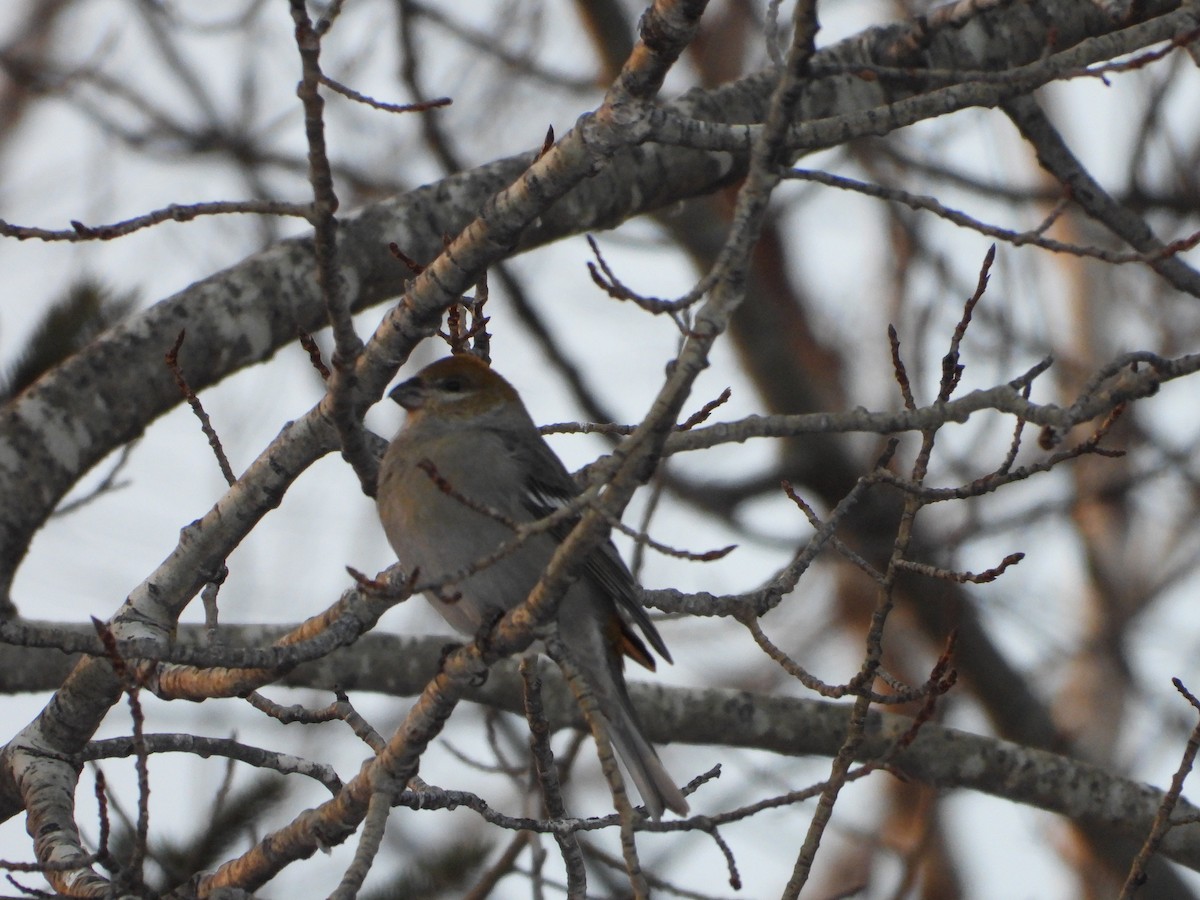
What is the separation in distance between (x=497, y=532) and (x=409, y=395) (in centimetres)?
105

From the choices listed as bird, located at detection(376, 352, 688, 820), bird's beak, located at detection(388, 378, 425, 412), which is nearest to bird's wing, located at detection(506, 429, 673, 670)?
bird, located at detection(376, 352, 688, 820)

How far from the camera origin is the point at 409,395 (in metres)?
5.45

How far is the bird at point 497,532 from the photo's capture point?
4551 millimetres

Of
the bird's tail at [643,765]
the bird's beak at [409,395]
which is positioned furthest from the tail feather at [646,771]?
the bird's beak at [409,395]

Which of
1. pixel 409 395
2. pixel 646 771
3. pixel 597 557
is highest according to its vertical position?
pixel 409 395

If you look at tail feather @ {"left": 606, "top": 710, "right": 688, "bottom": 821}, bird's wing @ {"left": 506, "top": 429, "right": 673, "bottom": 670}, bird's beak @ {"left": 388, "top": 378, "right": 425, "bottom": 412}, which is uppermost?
bird's beak @ {"left": 388, "top": 378, "right": 425, "bottom": 412}

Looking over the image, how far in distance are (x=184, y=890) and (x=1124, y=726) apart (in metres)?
10.6

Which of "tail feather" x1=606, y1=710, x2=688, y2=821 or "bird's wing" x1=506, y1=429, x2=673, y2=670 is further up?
"bird's wing" x1=506, y1=429, x2=673, y2=670

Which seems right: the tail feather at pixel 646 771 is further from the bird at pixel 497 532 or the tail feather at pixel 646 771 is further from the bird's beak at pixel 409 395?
the bird's beak at pixel 409 395

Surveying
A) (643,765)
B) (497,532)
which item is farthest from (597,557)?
(643,765)

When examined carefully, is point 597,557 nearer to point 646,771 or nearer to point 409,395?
point 646,771

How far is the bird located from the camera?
4551mm

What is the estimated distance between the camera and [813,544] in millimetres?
3494

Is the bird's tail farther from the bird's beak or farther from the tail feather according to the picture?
the bird's beak
